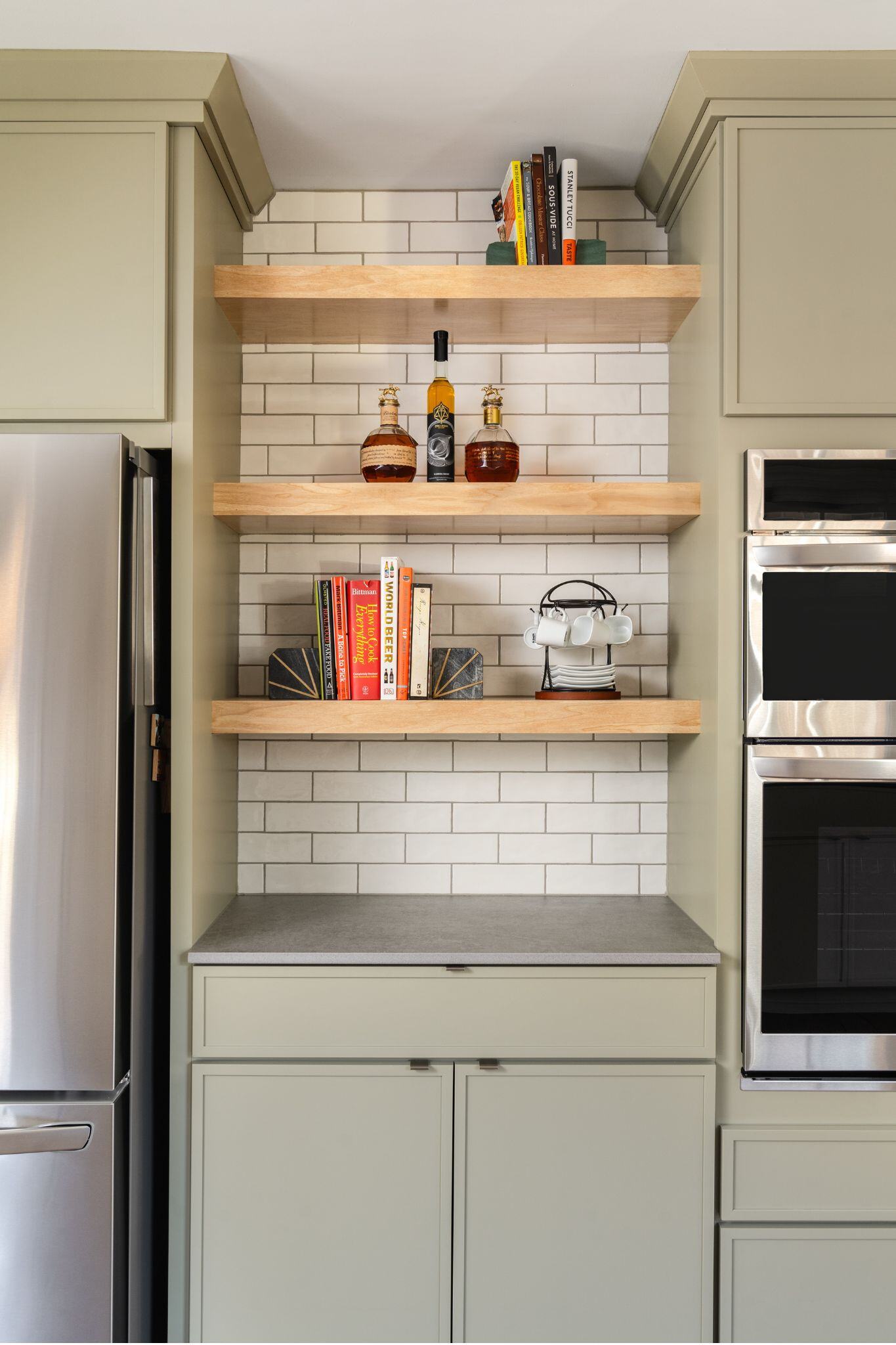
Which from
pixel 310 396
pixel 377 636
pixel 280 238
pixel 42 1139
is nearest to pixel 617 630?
pixel 377 636

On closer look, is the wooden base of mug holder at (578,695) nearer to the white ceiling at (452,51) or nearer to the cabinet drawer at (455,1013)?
the cabinet drawer at (455,1013)

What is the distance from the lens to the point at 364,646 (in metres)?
1.96

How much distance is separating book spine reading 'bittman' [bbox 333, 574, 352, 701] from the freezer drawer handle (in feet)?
3.15

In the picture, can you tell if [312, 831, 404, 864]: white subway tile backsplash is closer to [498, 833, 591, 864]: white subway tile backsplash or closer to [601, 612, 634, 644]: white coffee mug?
[498, 833, 591, 864]: white subway tile backsplash

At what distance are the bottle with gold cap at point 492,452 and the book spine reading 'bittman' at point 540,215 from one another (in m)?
0.32

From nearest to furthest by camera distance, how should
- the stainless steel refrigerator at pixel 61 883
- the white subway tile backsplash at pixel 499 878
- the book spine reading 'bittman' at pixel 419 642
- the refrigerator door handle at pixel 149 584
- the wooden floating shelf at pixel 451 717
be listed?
the stainless steel refrigerator at pixel 61 883
the refrigerator door handle at pixel 149 584
the wooden floating shelf at pixel 451 717
the book spine reading 'bittman' at pixel 419 642
the white subway tile backsplash at pixel 499 878

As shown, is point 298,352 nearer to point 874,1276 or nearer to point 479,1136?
point 479,1136

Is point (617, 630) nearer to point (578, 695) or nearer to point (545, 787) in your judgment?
point (578, 695)

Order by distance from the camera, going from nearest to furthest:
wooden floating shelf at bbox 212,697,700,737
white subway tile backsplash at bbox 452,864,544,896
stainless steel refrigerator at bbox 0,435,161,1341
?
stainless steel refrigerator at bbox 0,435,161,1341 → wooden floating shelf at bbox 212,697,700,737 → white subway tile backsplash at bbox 452,864,544,896

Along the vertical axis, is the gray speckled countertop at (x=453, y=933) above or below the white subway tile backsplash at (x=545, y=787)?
below

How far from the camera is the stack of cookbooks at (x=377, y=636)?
6.39 ft

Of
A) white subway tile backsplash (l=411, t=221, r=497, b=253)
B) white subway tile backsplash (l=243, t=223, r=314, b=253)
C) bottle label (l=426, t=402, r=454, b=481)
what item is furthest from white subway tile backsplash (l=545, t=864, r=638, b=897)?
white subway tile backsplash (l=243, t=223, r=314, b=253)

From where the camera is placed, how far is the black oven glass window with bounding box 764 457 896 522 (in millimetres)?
1711

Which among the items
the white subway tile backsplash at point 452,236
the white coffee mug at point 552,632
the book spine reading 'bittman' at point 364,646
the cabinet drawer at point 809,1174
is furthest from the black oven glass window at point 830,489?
the cabinet drawer at point 809,1174
